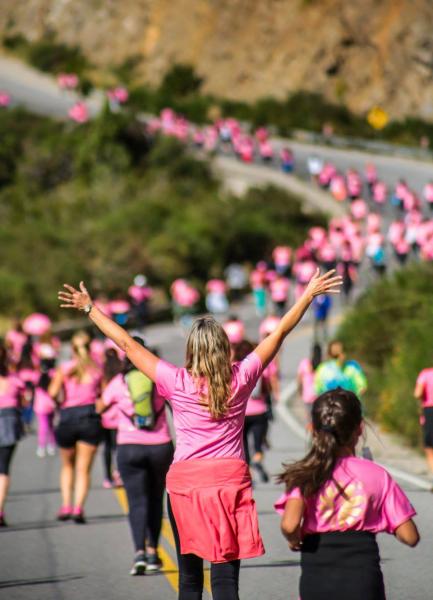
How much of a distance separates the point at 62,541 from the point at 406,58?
82.9 m

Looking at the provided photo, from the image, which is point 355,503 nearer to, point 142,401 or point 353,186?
point 142,401

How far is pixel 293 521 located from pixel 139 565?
4.91 metres

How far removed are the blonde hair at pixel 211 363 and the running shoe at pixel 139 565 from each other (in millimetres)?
3562

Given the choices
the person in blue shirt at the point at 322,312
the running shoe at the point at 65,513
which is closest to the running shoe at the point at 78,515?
the running shoe at the point at 65,513

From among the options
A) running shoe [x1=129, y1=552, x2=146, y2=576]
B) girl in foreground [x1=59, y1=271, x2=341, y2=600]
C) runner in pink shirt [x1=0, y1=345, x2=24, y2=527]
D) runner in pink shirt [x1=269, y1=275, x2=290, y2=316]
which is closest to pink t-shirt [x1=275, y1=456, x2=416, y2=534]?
girl in foreground [x1=59, y1=271, x2=341, y2=600]

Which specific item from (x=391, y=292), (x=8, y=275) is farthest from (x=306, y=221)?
(x=391, y=292)

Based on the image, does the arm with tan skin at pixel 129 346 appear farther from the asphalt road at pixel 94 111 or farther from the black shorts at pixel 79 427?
the asphalt road at pixel 94 111

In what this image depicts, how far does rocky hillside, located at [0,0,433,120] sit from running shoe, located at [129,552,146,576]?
80.1 m

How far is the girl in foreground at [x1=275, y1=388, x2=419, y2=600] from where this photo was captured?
5621mm

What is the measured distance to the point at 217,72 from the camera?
3848 inches

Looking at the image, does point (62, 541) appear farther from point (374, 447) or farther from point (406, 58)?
point (406, 58)

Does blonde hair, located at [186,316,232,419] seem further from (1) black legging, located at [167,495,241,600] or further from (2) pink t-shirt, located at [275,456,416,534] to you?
(2) pink t-shirt, located at [275,456,416,534]

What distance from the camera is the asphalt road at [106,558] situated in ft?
32.3

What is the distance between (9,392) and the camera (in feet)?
41.9
